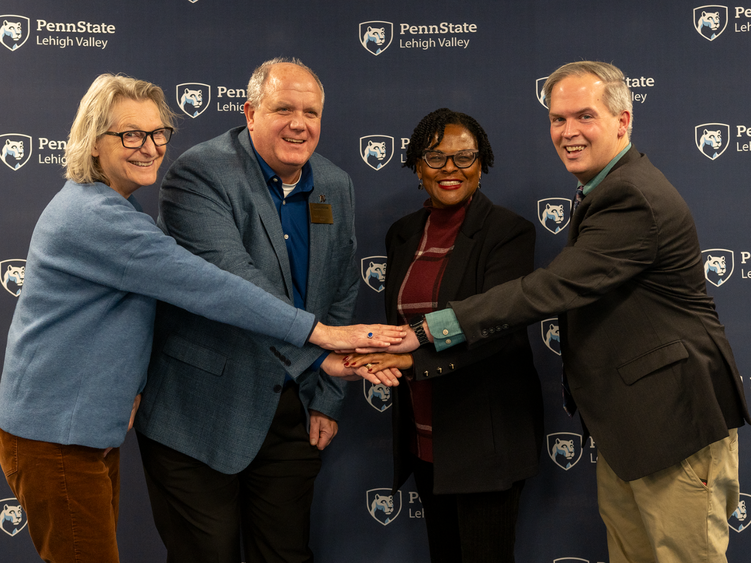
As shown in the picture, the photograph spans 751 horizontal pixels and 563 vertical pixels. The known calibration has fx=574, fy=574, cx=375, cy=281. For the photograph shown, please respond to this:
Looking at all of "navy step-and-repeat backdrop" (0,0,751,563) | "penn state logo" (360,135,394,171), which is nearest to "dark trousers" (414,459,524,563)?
"navy step-and-repeat backdrop" (0,0,751,563)

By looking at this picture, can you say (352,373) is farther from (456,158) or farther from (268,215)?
(456,158)

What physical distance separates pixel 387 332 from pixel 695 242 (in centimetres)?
110

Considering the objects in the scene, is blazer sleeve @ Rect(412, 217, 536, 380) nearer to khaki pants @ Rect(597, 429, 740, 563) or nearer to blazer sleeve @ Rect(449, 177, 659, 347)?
blazer sleeve @ Rect(449, 177, 659, 347)

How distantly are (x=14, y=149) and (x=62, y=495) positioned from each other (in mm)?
1824

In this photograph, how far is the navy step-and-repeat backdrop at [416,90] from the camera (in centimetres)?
276

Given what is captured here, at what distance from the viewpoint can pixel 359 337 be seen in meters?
2.17

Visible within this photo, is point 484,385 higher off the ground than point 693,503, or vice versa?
point 484,385

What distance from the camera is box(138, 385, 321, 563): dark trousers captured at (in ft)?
6.98

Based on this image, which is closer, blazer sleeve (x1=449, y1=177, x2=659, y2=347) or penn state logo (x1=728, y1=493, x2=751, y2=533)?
blazer sleeve (x1=449, y1=177, x2=659, y2=347)

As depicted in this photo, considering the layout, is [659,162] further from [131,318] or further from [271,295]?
[131,318]

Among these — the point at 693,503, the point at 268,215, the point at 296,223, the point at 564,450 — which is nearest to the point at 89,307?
the point at 268,215

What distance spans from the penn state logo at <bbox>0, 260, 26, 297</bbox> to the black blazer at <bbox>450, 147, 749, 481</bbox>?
7.25 feet

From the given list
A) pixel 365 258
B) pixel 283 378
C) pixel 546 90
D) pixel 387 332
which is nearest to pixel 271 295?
pixel 283 378

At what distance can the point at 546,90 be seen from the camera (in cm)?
219
